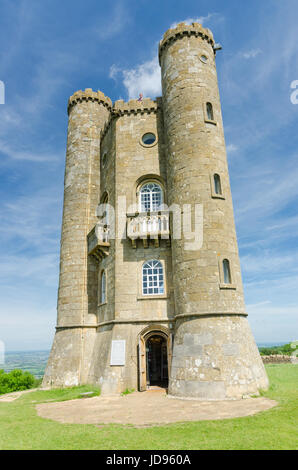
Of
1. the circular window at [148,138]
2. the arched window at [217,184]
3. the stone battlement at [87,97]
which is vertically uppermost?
the stone battlement at [87,97]

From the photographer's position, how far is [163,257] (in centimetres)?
1870

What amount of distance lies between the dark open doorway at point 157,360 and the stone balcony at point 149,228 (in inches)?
218

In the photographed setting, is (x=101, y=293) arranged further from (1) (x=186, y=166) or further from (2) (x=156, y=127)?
(2) (x=156, y=127)

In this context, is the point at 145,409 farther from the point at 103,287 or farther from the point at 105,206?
the point at 105,206

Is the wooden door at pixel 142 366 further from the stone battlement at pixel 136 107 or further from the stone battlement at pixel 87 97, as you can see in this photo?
the stone battlement at pixel 87 97

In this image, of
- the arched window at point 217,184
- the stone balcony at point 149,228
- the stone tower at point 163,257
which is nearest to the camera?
the stone tower at point 163,257

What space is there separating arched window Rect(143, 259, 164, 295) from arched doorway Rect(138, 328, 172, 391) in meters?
2.19

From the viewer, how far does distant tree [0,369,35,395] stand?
32625 mm

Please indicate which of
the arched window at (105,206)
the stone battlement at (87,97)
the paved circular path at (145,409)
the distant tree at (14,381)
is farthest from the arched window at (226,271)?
the distant tree at (14,381)

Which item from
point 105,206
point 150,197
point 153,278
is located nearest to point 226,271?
point 153,278

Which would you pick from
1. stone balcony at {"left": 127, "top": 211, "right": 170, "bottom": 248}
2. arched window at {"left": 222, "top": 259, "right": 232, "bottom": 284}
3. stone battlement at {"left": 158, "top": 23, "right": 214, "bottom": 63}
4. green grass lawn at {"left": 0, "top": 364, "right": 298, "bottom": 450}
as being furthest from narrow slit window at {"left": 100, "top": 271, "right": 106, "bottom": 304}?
stone battlement at {"left": 158, "top": 23, "right": 214, "bottom": 63}

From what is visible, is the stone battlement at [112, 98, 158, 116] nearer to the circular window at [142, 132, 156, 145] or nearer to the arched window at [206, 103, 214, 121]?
the circular window at [142, 132, 156, 145]

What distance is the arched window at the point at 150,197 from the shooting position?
20.2 metres
